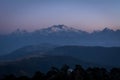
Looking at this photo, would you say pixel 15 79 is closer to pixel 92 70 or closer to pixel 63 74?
pixel 63 74

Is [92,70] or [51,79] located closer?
[51,79]

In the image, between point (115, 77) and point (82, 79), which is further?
point (115, 77)

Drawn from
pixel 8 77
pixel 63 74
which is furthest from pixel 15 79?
pixel 63 74

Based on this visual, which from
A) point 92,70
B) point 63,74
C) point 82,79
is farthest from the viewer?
point 92,70

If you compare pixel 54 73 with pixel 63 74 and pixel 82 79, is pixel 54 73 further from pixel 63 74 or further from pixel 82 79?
pixel 82 79

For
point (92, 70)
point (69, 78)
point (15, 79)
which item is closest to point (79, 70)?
point (69, 78)

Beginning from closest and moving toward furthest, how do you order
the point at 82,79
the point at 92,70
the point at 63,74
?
1. the point at 82,79
2. the point at 63,74
3. the point at 92,70

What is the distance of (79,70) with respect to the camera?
113438mm

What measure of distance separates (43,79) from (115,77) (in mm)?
26119

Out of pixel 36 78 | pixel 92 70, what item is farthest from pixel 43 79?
pixel 92 70

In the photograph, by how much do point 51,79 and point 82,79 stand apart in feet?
36.4

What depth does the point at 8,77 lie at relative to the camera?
115688 mm

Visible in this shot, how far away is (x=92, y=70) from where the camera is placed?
409 feet

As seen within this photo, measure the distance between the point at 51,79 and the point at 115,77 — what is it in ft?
79.5
